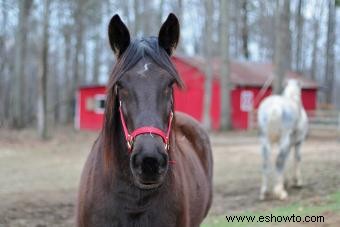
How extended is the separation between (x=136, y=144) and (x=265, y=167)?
6856 millimetres

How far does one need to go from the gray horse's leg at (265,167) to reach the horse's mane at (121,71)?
6.11m

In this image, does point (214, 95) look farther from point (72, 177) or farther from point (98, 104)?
point (72, 177)

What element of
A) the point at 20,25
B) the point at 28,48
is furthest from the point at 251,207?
the point at 28,48

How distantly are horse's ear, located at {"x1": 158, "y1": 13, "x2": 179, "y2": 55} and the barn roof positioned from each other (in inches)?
992

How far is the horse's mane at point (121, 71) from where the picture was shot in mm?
2936

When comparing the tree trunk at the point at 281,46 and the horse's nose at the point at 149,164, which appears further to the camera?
the tree trunk at the point at 281,46

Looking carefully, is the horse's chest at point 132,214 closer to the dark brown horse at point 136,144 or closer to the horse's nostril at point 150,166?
the dark brown horse at point 136,144

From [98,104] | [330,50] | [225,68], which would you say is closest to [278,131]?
[225,68]

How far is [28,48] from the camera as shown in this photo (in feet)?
123

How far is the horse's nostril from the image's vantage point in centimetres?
250

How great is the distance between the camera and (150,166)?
8.29 feet

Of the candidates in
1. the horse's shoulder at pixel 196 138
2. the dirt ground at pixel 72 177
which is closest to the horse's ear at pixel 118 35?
the horse's shoulder at pixel 196 138

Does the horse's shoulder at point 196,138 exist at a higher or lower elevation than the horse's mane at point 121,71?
lower

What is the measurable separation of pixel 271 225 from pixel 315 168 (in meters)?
6.34
